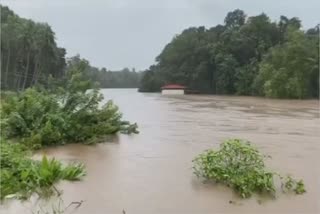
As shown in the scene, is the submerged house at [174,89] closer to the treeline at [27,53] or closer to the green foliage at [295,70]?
the treeline at [27,53]

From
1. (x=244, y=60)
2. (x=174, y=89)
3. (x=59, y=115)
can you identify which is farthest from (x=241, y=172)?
(x=174, y=89)

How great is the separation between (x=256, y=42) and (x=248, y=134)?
30587 millimetres

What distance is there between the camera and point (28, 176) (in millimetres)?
4043

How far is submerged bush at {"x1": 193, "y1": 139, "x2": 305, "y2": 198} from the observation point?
13.5ft

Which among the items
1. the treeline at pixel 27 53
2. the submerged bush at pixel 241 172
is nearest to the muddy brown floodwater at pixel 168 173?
the submerged bush at pixel 241 172

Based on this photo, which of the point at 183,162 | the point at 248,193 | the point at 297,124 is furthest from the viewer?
the point at 297,124

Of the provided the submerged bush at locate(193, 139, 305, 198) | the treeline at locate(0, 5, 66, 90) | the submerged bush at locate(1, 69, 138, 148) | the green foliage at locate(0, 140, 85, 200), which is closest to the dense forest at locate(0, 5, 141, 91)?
the treeline at locate(0, 5, 66, 90)

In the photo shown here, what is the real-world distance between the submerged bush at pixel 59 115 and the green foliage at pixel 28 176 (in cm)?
196

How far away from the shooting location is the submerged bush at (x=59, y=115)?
6793 mm

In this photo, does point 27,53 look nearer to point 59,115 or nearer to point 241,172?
point 59,115

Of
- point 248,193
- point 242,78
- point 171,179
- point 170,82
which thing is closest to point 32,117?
point 171,179

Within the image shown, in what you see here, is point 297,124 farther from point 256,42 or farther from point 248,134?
point 256,42

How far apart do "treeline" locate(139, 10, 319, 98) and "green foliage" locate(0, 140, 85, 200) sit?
24.2 metres

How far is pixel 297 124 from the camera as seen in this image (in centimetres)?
1097
